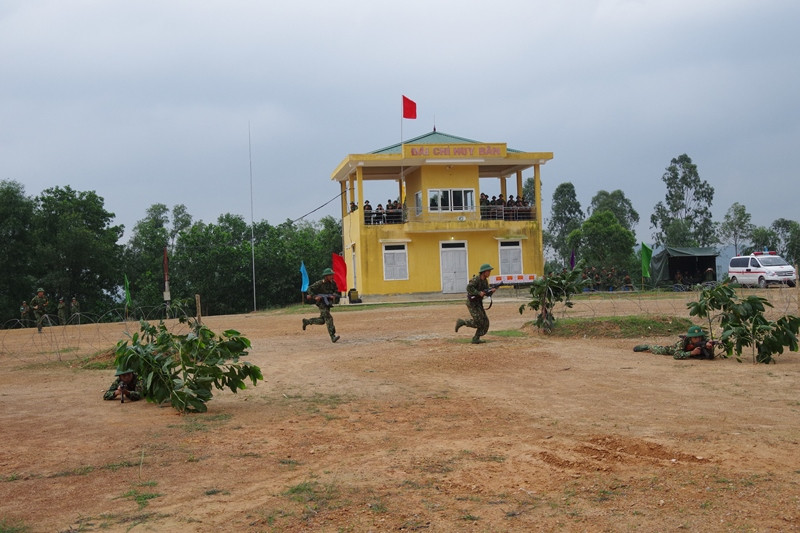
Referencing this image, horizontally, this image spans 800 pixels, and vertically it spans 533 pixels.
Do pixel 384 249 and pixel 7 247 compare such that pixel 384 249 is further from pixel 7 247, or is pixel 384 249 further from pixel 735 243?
pixel 735 243

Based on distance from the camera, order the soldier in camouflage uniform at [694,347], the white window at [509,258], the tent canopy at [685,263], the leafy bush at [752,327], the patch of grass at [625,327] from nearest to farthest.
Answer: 1. the leafy bush at [752,327]
2. the soldier in camouflage uniform at [694,347]
3. the patch of grass at [625,327]
4. the tent canopy at [685,263]
5. the white window at [509,258]

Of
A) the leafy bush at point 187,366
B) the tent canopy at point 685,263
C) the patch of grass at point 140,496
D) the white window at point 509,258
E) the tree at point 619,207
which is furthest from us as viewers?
the tree at point 619,207

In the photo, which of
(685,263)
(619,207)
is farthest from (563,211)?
(685,263)

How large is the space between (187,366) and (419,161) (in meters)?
27.5

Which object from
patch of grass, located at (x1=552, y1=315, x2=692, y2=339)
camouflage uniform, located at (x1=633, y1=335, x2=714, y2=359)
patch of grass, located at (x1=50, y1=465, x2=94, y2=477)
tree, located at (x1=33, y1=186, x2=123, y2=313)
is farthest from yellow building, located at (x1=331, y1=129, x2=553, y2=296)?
patch of grass, located at (x1=50, y1=465, x2=94, y2=477)

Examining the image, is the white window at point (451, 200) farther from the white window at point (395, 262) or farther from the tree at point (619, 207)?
the tree at point (619, 207)

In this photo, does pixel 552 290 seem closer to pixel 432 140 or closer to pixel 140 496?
pixel 140 496

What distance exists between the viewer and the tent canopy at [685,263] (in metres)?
37.6

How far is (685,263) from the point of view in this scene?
38.7 meters

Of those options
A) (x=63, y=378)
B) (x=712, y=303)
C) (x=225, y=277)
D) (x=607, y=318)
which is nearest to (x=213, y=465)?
(x=63, y=378)

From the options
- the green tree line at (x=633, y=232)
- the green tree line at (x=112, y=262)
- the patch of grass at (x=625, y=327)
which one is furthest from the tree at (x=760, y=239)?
the patch of grass at (x=625, y=327)

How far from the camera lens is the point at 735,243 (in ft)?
157

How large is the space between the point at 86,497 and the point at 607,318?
13.8 m

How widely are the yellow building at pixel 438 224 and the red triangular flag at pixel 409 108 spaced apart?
1509 millimetres
